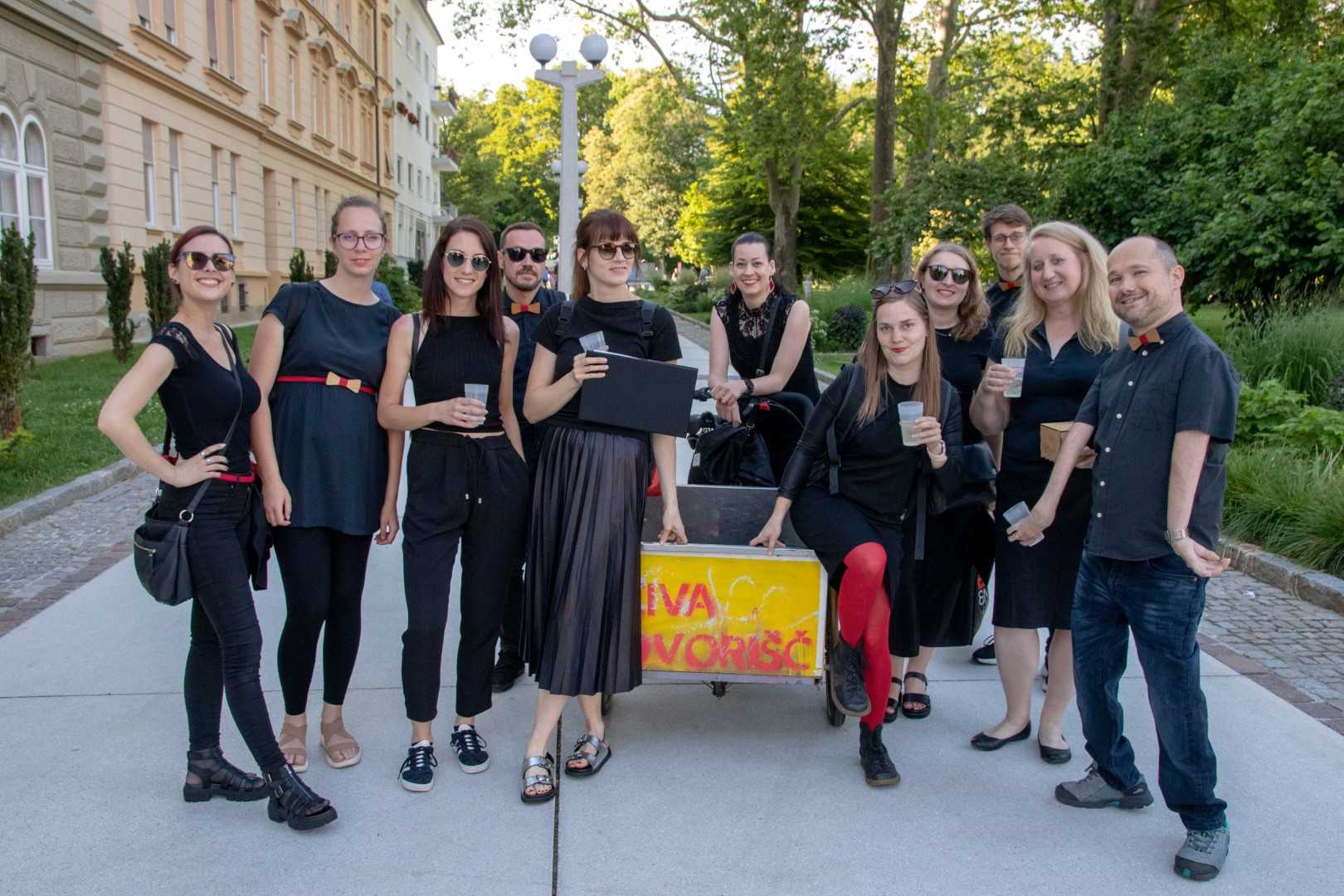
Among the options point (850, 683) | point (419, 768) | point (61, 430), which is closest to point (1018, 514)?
point (850, 683)

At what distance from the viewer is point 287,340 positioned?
12.1 ft

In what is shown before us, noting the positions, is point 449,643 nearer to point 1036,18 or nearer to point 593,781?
point 593,781

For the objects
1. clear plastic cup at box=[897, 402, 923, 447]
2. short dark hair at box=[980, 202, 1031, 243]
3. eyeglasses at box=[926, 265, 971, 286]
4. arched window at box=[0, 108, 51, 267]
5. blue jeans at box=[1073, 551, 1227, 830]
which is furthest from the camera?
arched window at box=[0, 108, 51, 267]

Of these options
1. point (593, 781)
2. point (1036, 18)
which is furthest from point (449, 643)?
point (1036, 18)

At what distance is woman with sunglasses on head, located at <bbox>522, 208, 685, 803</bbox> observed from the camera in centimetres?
378

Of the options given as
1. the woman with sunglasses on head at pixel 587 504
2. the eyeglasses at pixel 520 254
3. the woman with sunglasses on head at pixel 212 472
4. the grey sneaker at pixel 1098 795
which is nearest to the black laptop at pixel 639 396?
the woman with sunglasses on head at pixel 587 504

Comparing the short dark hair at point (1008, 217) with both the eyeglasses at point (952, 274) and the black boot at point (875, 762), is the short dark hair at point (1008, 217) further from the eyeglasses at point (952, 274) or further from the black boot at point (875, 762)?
the black boot at point (875, 762)

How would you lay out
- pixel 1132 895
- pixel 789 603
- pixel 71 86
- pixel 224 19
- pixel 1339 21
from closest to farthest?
1. pixel 1132 895
2. pixel 789 603
3. pixel 71 86
4. pixel 1339 21
5. pixel 224 19

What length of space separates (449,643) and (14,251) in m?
5.84

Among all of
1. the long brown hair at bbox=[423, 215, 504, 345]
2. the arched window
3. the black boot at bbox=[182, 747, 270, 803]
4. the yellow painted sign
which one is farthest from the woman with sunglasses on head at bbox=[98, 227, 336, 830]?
the arched window

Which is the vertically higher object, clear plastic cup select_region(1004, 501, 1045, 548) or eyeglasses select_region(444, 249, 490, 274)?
eyeglasses select_region(444, 249, 490, 274)

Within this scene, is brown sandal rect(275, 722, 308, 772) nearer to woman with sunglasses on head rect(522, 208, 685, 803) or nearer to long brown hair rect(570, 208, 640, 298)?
woman with sunglasses on head rect(522, 208, 685, 803)

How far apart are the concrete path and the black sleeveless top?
139cm

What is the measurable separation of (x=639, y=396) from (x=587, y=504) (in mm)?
421
